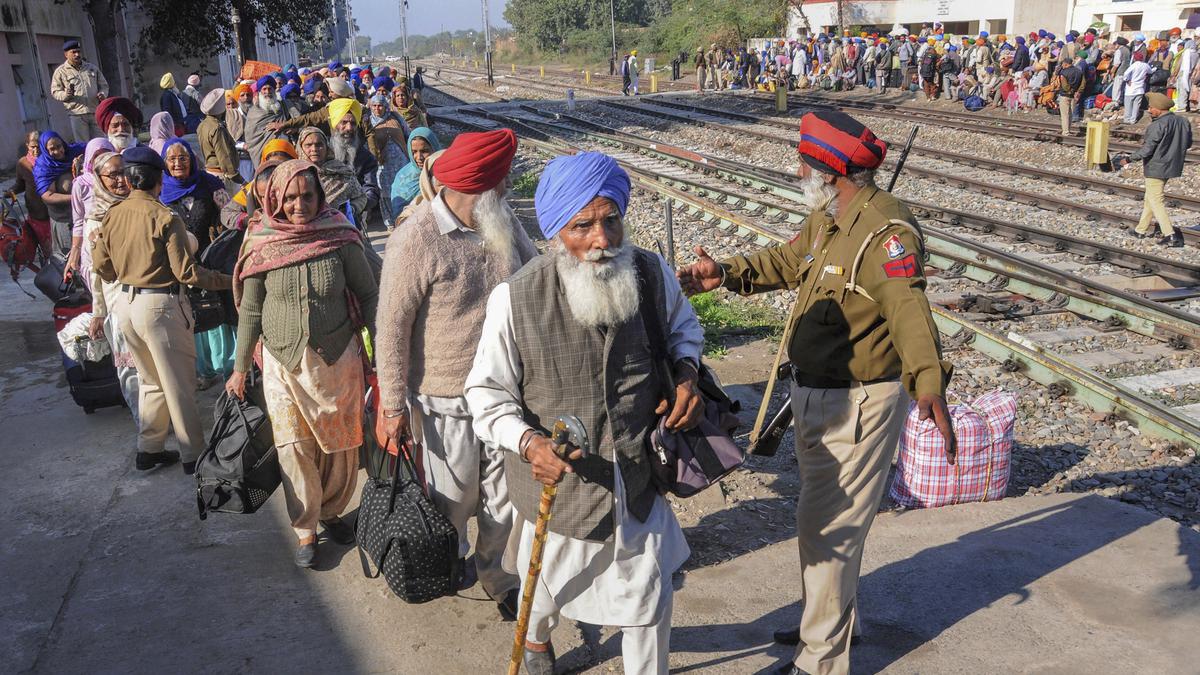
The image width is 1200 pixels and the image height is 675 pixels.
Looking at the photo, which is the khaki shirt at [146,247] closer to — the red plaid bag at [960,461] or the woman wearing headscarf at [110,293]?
the woman wearing headscarf at [110,293]

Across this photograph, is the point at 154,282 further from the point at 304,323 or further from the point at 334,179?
the point at 334,179

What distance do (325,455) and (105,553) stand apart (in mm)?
1153

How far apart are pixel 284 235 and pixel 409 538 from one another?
141cm

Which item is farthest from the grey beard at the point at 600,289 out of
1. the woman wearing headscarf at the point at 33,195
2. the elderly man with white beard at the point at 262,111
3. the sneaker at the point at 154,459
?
the elderly man with white beard at the point at 262,111

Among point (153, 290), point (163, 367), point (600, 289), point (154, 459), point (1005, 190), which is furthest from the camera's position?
point (1005, 190)

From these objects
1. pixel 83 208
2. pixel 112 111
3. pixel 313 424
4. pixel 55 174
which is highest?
pixel 112 111

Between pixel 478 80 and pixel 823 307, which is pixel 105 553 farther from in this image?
pixel 478 80

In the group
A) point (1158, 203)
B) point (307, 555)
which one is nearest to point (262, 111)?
point (307, 555)

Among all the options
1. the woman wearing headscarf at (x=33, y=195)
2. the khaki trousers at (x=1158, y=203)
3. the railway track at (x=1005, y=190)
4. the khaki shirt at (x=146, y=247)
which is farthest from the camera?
the railway track at (x=1005, y=190)

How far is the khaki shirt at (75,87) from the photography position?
12.7 metres

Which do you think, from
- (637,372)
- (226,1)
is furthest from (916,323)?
(226,1)

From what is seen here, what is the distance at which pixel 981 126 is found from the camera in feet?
67.7

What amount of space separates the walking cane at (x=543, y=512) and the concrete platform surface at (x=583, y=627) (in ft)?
2.40

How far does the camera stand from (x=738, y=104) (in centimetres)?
2956
